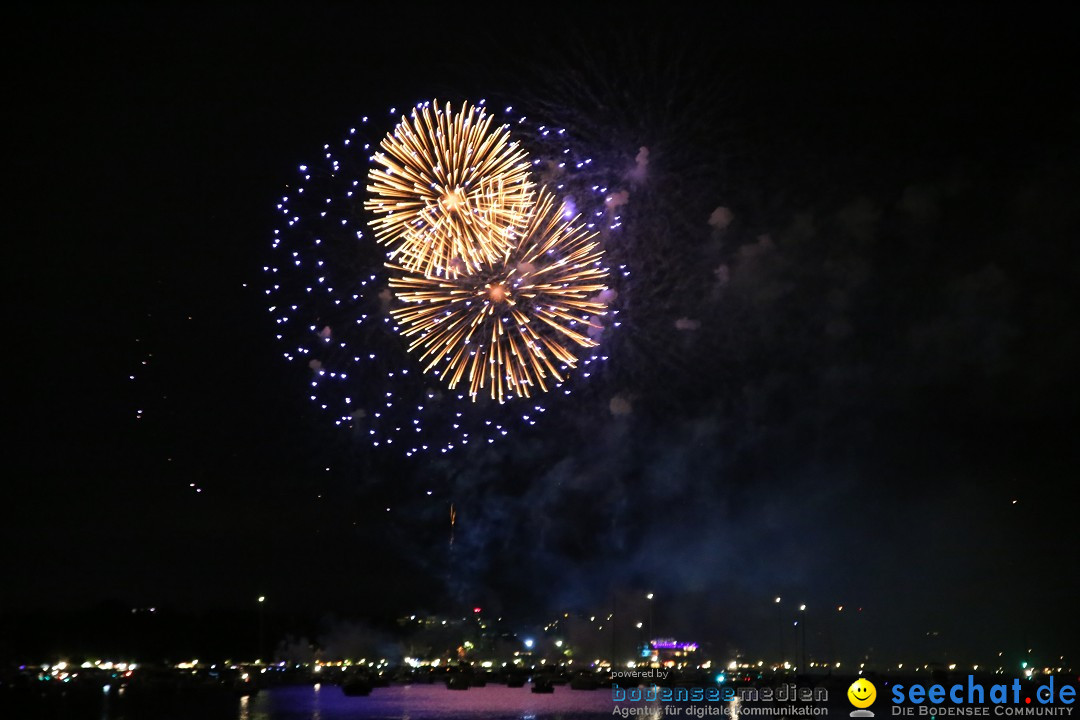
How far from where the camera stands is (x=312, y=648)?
160125 mm

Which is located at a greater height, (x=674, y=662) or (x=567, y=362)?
(x=567, y=362)

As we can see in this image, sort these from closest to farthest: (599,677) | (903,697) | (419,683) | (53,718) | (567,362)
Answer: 1. (567,362)
2. (53,718)
3. (903,697)
4. (599,677)
5. (419,683)

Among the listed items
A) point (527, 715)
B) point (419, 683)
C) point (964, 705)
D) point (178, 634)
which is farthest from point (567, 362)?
point (178, 634)

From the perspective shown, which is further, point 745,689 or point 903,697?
point 745,689

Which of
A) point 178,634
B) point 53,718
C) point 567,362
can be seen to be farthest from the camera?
point 178,634

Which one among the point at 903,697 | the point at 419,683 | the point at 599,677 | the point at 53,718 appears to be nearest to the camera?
the point at 53,718

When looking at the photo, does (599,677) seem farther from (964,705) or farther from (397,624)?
(397,624)

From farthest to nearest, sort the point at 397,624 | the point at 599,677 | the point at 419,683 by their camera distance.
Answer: the point at 397,624 → the point at 419,683 → the point at 599,677

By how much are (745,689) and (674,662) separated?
216ft

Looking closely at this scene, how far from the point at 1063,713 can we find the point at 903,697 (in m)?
20.1

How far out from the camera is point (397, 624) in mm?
179750

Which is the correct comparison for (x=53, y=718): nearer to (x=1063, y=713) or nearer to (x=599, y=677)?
(x=1063, y=713)

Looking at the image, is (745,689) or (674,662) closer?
(745,689)

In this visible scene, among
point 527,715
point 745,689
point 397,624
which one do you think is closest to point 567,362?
point 527,715
